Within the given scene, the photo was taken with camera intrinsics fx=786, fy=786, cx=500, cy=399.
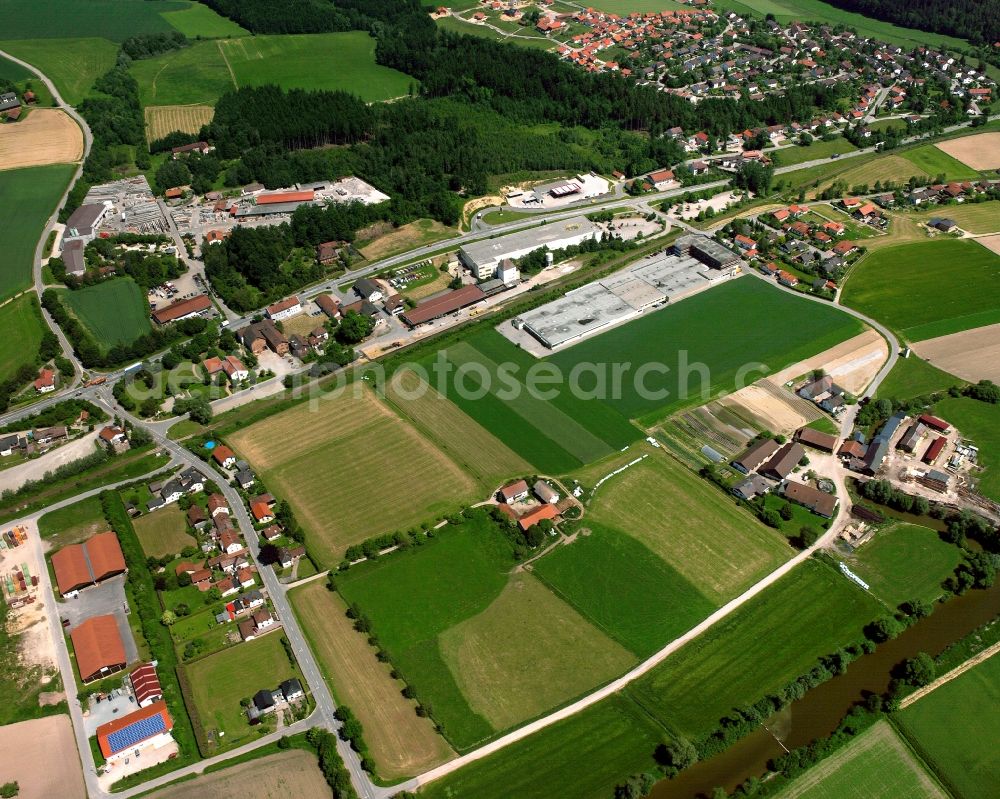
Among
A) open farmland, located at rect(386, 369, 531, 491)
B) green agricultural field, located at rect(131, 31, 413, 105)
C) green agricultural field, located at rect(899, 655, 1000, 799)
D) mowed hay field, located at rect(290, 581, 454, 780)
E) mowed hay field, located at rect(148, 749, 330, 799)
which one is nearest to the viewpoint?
green agricultural field, located at rect(899, 655, 1000, 799)

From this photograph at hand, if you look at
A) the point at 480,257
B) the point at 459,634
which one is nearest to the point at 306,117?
the point at 480,257

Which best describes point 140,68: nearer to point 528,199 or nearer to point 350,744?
point 528,199

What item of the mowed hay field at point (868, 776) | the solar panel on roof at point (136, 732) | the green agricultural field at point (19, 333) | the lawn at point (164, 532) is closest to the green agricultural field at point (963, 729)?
the mowed hay field at point (868, 776)

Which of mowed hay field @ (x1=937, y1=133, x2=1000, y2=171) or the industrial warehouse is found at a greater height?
mowed hay field @ (x1=937, y1=133, x2=1000, y2=171)

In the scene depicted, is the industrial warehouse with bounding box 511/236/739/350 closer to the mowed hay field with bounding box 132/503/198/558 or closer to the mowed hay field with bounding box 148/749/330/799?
the mowed hay field with bounding box 132/503/198/558

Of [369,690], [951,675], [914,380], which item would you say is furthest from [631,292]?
[369,690]

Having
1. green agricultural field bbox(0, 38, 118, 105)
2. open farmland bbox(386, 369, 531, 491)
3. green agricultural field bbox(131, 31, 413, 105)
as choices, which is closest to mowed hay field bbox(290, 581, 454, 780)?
open farmland bbox(386, 369, 531, 491)
